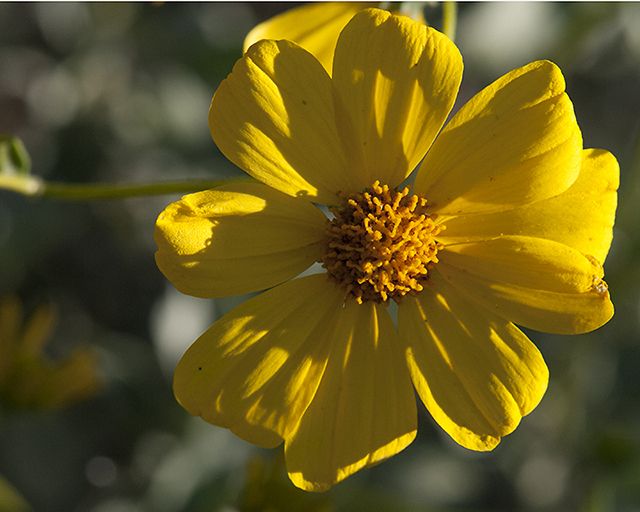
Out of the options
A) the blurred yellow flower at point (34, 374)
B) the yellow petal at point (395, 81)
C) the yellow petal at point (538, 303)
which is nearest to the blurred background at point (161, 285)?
the blurred yellow flower at point (34, 374)

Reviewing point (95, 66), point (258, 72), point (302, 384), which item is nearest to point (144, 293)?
point (95, 66)

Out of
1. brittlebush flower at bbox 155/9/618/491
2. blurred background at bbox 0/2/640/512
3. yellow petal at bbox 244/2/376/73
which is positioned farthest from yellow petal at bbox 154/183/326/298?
Answer: blurred background at bbox 0/2/640/512

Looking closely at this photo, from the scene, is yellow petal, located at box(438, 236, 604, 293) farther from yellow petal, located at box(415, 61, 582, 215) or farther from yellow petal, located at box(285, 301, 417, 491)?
yellow petal, located at box(285, 301, 417, 491)

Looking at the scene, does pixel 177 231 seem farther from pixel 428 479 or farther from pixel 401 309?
pixel 428 479

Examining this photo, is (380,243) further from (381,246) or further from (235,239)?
(235,239)

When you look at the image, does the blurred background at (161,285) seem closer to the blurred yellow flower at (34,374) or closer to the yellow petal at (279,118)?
the blurred yellow flower at (34,374)

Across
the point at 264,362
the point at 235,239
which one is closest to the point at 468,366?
the point at 264,362

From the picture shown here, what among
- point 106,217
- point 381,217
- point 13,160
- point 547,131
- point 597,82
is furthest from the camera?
point 597,82
